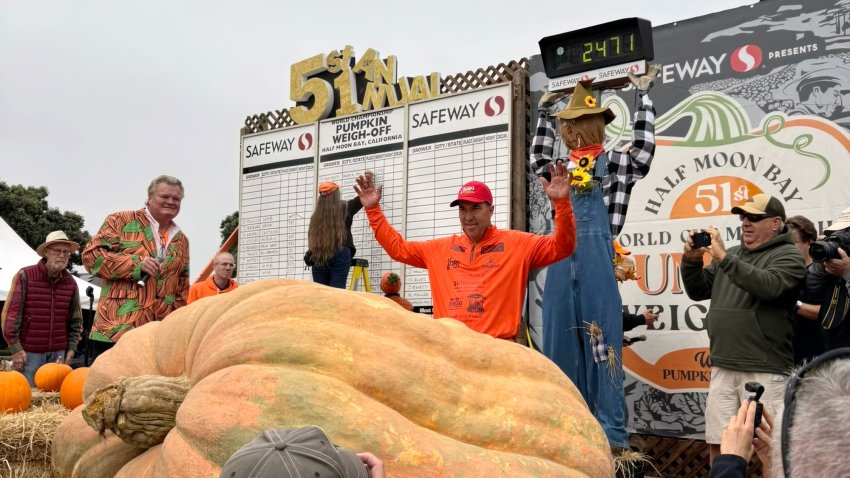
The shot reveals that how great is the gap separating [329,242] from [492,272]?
2920mm

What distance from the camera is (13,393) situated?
3979 millimetres

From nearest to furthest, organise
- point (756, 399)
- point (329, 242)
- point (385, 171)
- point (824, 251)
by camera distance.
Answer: point (756, 399) → point (824, 251) → point (329, 242) → point (385, 171)

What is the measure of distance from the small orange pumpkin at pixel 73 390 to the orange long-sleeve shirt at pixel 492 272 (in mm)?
2007

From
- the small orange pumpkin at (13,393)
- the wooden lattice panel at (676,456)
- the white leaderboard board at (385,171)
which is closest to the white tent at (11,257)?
the white leaderboard board at (385,171)

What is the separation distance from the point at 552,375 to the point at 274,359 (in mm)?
853

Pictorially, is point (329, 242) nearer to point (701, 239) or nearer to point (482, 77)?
point (482, 77)

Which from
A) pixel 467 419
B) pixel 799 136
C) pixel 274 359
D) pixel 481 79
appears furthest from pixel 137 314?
pixel 799 136

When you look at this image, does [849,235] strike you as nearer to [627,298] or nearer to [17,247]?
[627,298]

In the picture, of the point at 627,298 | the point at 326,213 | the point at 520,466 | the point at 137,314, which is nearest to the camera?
the point at 520,466

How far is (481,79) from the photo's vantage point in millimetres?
6859

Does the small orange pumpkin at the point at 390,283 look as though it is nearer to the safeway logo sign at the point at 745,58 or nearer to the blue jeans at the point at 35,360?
the blue jeans at the point at 35,360

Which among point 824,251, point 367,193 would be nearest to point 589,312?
point 824,251

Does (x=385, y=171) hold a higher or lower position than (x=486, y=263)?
higher

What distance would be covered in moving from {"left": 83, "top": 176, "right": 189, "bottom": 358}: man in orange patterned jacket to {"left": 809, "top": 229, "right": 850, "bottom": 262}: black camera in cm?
338
